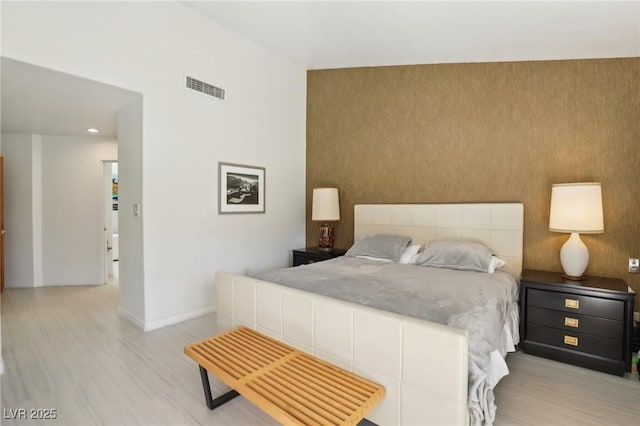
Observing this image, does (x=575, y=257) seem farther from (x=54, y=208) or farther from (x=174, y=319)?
(x=54, y=208)

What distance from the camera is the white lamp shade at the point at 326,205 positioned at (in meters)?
4.14

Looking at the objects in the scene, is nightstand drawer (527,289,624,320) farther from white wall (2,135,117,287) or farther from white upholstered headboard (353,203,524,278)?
white wall (2,135,117,287)

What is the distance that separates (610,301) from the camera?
91.5 inches

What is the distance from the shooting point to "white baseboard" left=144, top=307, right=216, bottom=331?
308 centimetres

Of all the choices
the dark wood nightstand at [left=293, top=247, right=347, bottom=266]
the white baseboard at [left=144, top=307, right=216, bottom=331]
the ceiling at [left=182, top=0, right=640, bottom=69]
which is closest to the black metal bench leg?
the white baseboard at [left=144, top=307, right=216, bottom=331]

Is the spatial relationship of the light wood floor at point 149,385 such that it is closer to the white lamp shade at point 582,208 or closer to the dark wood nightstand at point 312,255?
the white lamp shade at point 582,208

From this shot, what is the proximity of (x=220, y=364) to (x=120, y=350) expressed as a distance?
1.50 meters

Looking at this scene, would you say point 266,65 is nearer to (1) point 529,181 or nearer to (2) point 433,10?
(2) point 433,10

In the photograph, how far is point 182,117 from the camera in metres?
3.27

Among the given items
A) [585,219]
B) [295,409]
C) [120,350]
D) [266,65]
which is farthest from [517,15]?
[120,350]

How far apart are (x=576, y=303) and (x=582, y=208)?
76 centimetres

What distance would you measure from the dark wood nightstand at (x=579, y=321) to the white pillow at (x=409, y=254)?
1.03 metres

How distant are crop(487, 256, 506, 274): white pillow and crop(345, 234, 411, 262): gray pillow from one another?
854 millimetres

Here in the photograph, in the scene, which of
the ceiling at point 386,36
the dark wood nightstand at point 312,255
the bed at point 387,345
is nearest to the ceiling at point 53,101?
the ceiling at point 386,36
